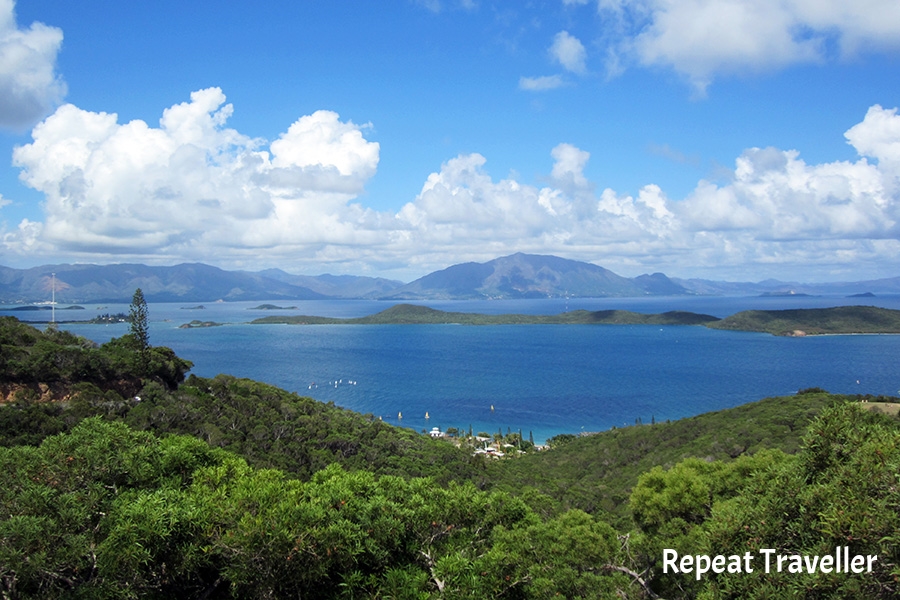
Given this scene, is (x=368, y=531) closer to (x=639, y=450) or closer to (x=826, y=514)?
(x=826, y=514)

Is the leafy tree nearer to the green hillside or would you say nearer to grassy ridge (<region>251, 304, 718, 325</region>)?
the green hillside

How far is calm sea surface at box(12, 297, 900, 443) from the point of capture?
220ft

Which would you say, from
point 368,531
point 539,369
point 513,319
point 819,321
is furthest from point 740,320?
point 368,531

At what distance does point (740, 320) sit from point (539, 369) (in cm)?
9075

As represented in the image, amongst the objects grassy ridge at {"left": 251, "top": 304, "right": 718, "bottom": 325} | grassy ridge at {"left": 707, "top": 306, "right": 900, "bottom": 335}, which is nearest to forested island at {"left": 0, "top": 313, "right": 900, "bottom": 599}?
grassy ridge at {"left": 707, "top": 306, "right": 900, "bottom": 335}

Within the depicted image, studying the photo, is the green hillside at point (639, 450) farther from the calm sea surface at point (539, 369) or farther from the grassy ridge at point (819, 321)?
the grassy ridge at point (819, 321)

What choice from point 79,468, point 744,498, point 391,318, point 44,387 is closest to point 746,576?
point 744,498

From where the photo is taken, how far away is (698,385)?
7956 cm

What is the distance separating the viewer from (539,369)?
9506 centimetres

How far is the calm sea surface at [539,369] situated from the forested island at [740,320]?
32.6 ft

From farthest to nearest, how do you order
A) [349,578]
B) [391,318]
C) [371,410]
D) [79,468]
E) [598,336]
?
1. [391,318]
2. [598,336]
3. [371,410]
4. [79,468]
5. [349,578]

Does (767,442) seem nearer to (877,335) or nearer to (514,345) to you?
(514,345)

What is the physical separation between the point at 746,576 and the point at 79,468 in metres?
8.30

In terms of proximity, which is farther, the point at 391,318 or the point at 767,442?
the point at 391,318
